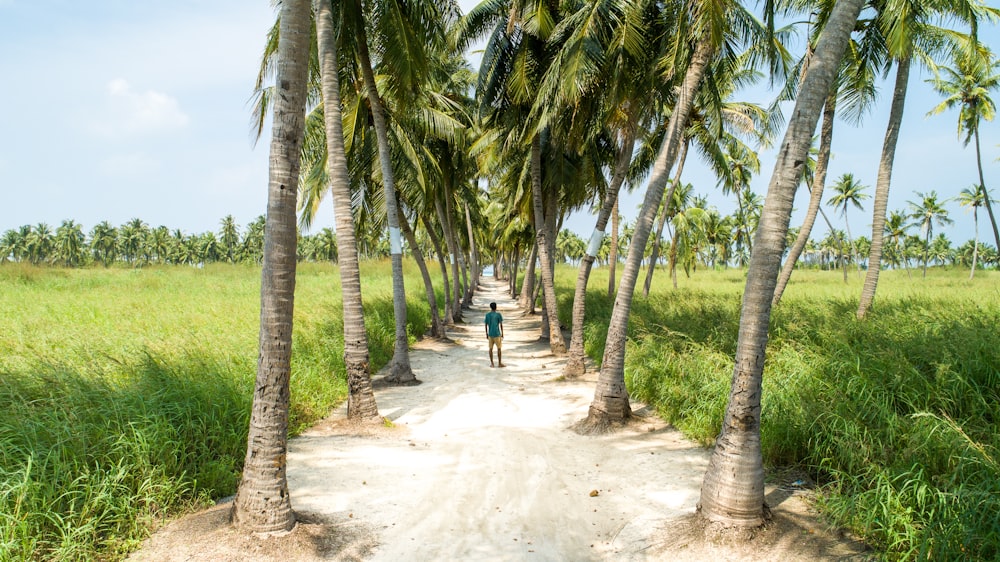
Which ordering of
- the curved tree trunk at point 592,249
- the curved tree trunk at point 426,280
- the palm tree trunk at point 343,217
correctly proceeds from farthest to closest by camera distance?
the curved tree trunk at point 426,280, the curved tree trunk at point 592,249, the palm tree trunk at point 343,217

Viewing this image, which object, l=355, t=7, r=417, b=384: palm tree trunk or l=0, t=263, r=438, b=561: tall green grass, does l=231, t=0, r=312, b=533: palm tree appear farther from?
l=355, t=7, r=417, b=384: palm tree trunk

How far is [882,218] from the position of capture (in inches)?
446

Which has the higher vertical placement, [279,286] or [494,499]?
[279,286]

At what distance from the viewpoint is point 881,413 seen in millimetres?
4828

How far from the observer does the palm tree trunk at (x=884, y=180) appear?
433 inches

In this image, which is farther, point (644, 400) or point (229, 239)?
point (229, 239)

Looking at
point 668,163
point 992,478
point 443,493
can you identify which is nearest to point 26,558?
point 443,493

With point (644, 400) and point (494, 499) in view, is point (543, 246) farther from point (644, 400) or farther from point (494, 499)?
point (494, 499)

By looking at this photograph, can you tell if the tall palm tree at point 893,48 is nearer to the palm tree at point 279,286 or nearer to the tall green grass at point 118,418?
the palm tree at point 279,286

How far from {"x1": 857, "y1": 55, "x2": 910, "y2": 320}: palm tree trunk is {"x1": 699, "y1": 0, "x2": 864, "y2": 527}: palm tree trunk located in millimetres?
8484

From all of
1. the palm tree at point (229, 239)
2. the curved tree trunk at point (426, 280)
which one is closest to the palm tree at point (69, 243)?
the palm tree at point (229, 239)

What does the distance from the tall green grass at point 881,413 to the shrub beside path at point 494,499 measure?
0.44 metres

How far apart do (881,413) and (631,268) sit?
3758 mm

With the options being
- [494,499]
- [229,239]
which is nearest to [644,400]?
[494,499]
